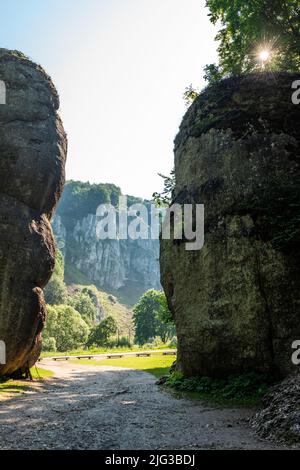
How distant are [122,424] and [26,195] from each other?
48.1ft

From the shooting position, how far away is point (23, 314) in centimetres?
1908

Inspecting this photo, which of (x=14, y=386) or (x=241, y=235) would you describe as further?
(x=14, y=386)

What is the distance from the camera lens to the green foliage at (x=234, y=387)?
515 inches

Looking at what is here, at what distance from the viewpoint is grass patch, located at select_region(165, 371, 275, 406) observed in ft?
42.4

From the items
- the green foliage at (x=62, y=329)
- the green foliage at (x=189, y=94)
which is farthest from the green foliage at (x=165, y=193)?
the green foliage at (x=62, y=329)

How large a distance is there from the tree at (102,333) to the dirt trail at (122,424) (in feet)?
223

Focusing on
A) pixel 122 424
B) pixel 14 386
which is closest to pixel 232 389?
pixel 122 424

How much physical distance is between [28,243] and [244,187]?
11549 mm

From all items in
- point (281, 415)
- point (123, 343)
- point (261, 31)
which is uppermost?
point (261, 31)

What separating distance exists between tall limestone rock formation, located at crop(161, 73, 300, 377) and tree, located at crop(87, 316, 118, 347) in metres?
65.5

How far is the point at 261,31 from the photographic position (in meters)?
23.0

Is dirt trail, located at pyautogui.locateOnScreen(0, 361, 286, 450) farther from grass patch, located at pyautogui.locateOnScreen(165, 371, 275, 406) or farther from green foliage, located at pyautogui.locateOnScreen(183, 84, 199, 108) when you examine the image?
green foliage, located at pyautogui.locateOnScreen(183, 84, 199, 108)

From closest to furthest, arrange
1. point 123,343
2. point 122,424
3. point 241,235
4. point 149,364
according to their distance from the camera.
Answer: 1. point 122,424
2. point 241,235
3. point 149,364
4. point 123,343

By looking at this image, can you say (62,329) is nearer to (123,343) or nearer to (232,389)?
(123,343)
